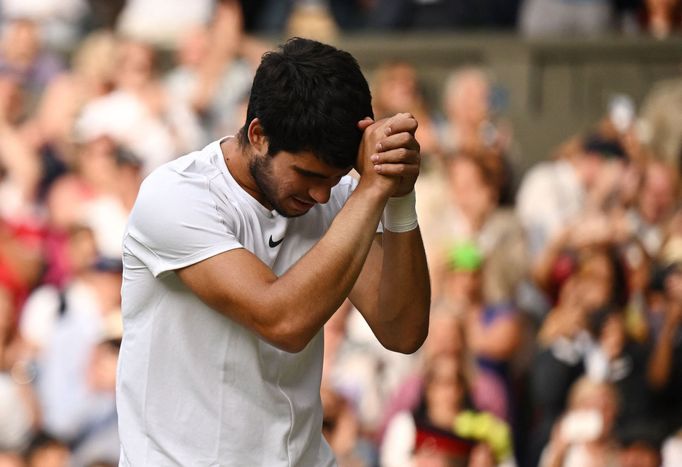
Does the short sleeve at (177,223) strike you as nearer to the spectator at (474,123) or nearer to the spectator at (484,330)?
the spectator at (484,330)

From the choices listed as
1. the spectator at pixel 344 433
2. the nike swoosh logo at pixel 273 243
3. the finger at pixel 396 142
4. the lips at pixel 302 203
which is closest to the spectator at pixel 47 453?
the spectator at pixel 344 433

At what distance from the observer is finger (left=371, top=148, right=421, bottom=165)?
310 cm

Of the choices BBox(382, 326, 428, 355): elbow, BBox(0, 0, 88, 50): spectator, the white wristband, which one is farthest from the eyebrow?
BBox(0, 0, 88, 50): spectator

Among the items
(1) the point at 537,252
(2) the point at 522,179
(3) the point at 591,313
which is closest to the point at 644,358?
(3) the point at 591,313

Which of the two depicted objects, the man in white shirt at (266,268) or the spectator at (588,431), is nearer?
the man in white shirt at (266,268)

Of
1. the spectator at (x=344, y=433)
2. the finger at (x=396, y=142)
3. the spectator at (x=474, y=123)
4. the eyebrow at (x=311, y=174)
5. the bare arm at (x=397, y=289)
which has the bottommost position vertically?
the spectator at (x=344, y=433)

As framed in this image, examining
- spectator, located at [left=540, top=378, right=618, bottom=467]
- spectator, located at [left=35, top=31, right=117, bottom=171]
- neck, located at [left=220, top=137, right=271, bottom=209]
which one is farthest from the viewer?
spectator, located at [left=35, top=31, right=117, bottom=171]

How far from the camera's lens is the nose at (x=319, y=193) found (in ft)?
10.4

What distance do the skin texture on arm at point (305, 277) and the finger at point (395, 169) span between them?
0.01 m

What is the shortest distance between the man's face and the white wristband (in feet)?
0.68

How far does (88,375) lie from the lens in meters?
7.18

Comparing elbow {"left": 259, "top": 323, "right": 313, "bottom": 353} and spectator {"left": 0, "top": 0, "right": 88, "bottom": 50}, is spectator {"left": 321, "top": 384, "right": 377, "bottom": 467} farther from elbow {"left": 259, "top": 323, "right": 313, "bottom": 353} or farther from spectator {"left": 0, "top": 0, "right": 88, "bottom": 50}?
spectator {"left": 0, "top": 0, "right": 88, "bottom": 50}

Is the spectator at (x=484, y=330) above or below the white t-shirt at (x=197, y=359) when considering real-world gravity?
below

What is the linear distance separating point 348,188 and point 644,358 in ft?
10.2
